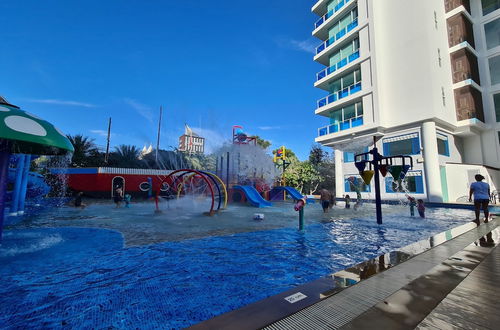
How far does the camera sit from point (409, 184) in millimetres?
18719

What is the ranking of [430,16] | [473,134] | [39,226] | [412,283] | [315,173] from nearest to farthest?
[412,283]
[39,226]
[430,16]
[473,134]
[315,173]

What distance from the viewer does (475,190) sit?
8023 millimetres

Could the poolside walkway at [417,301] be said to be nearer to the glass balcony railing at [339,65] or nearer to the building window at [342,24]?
the glass balcony railing at [339,65]

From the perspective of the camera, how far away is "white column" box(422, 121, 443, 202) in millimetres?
16828

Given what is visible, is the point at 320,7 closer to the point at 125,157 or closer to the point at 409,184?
the point at 409,184

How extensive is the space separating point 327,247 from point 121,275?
441 centimetres

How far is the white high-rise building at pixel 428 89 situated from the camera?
17844 millimetres

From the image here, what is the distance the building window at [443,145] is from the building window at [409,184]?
2706mm

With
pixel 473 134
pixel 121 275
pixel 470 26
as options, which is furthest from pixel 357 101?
pixel 121 275

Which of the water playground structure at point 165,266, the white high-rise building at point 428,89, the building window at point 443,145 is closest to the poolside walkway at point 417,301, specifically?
the water playground structure at point 165,266

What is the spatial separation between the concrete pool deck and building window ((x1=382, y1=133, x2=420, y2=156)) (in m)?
17.9

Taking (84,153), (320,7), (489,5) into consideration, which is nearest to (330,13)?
(320,7)

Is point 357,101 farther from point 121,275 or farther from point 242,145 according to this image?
point 121,275

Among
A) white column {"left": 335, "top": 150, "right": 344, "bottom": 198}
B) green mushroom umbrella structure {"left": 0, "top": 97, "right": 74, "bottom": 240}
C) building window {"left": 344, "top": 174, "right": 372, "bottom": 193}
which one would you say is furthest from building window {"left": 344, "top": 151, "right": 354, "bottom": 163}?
green mushroom umbrella structure {"left": 0, "top": 97, "right": 74, "bottom": 240}
